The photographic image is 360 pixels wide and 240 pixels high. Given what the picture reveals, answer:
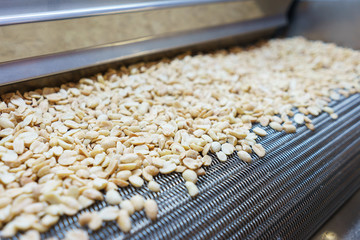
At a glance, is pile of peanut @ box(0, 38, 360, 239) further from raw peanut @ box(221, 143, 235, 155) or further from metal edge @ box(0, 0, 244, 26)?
metal edge @ box(0, 0, 244, 26)

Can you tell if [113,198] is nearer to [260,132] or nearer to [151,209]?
[151,209]

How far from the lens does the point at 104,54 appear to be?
60.0 inches

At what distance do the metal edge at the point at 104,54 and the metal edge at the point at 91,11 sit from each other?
181 millimetres

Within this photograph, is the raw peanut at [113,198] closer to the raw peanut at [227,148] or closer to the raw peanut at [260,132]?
the raw peanut at [227,148]

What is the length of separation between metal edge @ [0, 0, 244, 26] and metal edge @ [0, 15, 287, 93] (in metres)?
0.18

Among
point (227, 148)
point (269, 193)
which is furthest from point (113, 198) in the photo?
point (269, 193)

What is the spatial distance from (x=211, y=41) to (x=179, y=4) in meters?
0.40

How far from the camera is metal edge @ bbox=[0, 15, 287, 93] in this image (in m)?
1.25

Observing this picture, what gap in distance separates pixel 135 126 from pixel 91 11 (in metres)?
0.70

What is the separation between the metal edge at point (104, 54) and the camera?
1.25 meters

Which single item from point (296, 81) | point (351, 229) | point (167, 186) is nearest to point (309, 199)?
point (351, 229)

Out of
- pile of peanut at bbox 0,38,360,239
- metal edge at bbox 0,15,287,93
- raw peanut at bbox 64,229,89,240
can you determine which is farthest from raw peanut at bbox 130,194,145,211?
metal edge at bbox 0,15,287,93

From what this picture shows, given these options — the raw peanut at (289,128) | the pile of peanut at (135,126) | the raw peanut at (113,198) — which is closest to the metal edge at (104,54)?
the pile of peanut at (135,126)

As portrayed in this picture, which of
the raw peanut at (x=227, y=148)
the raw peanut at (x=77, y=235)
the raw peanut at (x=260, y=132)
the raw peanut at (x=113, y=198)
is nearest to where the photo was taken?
the raw peanut at (x=77, y=235)
